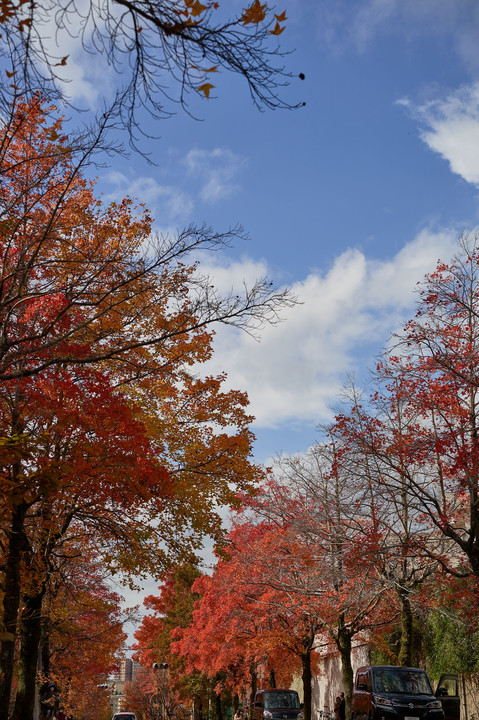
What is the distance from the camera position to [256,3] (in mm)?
5074

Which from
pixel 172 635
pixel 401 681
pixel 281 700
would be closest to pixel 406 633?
pixel 401 681

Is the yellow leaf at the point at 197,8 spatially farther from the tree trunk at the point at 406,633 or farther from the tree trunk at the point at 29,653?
the tree trunk at the point at 406,633

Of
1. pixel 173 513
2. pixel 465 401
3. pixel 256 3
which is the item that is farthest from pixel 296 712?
pixel 256 3

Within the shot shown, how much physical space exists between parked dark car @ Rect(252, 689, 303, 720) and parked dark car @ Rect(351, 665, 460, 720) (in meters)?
7.72

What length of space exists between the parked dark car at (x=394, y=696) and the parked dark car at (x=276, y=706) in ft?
25.3

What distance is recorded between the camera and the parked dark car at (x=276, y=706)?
23.9m

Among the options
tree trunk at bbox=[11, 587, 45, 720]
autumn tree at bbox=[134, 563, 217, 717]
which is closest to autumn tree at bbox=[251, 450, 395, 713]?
tree trunk at bbox=[11, 587, 45, 720]

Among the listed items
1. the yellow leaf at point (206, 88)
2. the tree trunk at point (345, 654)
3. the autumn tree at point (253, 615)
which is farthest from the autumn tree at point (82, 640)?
the yellow leaf at point (206, 88)

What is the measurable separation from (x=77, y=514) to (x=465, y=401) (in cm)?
934

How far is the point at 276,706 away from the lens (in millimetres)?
24688

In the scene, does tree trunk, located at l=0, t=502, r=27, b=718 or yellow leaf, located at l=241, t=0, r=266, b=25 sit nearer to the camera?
yellow leaf, located at l=241, t=0, r=266, b=25

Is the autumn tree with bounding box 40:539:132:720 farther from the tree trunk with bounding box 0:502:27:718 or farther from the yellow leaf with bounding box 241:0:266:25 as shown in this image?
the yellow leaf with bounding box 241:0:266:25

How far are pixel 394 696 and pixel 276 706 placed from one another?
11.1 metres

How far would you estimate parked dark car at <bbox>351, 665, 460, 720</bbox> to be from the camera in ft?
48.6
